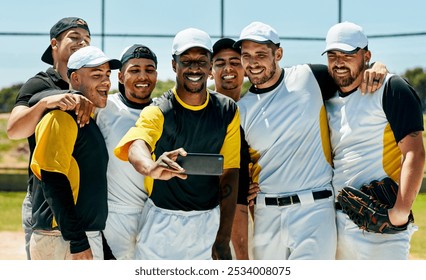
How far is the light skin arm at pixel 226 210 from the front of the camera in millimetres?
4137

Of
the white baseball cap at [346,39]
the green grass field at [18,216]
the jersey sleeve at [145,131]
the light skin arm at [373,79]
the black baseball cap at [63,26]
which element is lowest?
the green grass field at [18,216]

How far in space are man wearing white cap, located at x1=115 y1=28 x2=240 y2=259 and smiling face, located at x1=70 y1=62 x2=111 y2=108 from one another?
32cm

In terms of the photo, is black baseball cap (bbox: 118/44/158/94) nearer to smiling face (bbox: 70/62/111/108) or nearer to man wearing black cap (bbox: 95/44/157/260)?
man wearing black cap (bbox: 95/44/157/260)

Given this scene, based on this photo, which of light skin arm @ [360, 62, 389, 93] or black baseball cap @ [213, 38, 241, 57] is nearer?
light skin arm @ [360, 62, 389, 93]

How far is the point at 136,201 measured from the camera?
4215 millimetres

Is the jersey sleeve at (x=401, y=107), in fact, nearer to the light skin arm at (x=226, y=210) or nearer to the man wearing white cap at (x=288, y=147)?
the man wearing white cap at (x=288, y=147)

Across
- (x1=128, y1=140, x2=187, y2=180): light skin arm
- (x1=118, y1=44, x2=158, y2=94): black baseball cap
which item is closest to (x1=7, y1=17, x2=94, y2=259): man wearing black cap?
(x1=128, y1=140, x2=187, y2=180): light skin arm

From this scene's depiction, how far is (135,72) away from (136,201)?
0.78 m

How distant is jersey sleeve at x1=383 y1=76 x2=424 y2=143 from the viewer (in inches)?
156

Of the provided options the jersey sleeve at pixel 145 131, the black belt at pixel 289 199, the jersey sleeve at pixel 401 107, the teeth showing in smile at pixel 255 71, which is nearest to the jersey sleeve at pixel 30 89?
the jersey sleeve at pixel 145 131

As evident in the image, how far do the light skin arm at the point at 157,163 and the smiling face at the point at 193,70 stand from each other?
0.49m

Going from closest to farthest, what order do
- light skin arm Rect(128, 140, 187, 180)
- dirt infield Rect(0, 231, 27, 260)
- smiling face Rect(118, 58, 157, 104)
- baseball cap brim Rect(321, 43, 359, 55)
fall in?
light skin arm Rect(128, 140, 187, 180)
baseball cap brim Rect(321, 43, 359, 55)
smiling face Rect(118, 58, 157, 104)
dirt infield Rect(0, 231, 27, 260)

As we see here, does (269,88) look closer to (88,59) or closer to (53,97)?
(88,59)
